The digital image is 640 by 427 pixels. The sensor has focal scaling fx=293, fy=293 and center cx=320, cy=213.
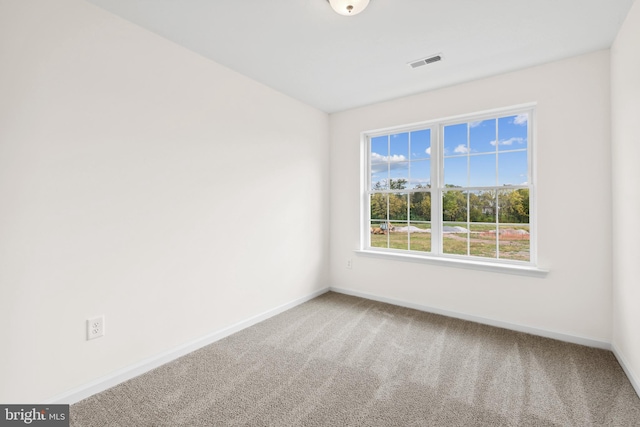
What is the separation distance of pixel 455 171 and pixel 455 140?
36 centimetres

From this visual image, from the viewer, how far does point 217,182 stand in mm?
2693

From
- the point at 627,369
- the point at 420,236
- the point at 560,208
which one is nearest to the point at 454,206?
the point at 420,236

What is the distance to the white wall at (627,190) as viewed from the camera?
6.29 feet

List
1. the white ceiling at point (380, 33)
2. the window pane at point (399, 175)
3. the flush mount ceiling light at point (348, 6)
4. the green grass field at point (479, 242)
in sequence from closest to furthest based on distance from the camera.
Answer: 1. the flush mount ceiling light at point (348, 6)
2. the white ceiling at point (380, 33)
3. the green grass field at point (479, 242)
4. the window pane at point (399, 175)

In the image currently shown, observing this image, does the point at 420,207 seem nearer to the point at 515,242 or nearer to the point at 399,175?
the point at 399,175

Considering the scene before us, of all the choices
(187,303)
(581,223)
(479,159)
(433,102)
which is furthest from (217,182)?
(581,223)

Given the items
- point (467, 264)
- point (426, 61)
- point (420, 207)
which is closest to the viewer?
point (426, 61)

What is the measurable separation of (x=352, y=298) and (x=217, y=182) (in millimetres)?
2280

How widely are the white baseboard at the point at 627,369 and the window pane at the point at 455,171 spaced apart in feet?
6.10

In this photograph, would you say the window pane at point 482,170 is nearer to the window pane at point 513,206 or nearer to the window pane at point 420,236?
the window pane at point 513,206

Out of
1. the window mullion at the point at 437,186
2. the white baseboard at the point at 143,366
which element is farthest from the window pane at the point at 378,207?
the white baseboard at the point at 143,366

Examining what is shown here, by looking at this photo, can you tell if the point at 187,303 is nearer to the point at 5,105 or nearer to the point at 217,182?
the point at 217,182

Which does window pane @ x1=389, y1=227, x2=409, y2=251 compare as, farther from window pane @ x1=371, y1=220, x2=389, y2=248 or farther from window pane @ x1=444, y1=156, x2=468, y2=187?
window pane @ x1=444, y1=156, x2=468, y2=187

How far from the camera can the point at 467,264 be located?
3107mm
